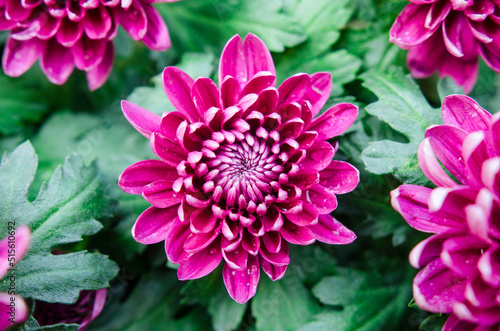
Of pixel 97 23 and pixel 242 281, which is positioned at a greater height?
pixel 97 23

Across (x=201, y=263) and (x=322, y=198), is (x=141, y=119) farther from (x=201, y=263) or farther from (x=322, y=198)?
(x=322, y=198)

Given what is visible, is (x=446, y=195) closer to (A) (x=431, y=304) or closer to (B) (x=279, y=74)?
(A) (x=431, y=304)

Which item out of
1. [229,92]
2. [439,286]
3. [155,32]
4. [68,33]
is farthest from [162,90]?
[439,286]

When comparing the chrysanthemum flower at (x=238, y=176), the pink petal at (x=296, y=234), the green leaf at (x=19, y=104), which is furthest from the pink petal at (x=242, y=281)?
the green leaf at (x=19, y=104)

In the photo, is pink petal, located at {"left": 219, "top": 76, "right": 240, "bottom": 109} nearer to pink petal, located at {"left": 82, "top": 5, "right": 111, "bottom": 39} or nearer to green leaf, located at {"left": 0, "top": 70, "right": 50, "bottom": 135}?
pink petal, located at {"left": 82, "top": 5, "right": 111, "bottom": 39}

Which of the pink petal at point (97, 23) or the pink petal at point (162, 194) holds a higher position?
the pink petal at point (97, 23)

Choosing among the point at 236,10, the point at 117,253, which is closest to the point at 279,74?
the point at 236,10

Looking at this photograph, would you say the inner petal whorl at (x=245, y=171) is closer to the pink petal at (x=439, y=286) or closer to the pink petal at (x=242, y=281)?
the pink petal at (x=242, y=281)

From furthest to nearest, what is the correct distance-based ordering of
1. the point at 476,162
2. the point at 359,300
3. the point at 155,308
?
the point at 155,308
the point at 359,300
the point at 476,162
